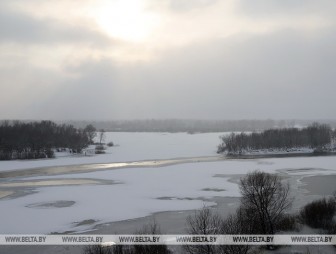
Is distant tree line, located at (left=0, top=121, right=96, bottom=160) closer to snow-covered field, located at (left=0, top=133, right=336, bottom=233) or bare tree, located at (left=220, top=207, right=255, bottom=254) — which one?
snow-covered field, located at (left=0, top=133, right=336, bottom=233)

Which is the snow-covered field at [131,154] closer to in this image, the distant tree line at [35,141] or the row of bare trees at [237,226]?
the distant tree line at [35,141]

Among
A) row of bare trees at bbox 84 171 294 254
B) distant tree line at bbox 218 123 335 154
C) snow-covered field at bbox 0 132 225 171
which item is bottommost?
row of bare trees at bbox 84 171 294 254

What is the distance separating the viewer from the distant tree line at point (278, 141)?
235ft

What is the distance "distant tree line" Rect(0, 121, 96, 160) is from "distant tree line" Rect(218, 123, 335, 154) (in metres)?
30.3

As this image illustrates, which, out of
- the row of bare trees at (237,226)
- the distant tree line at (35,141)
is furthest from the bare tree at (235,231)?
the distant tree line at (35,141)

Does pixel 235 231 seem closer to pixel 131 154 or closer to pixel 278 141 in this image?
pixel 131 154

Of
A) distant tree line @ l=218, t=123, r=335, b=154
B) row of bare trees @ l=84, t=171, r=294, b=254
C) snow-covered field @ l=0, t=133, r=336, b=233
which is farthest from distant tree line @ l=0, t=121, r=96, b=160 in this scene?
row of bare trees @ l=84, t=171, r=294, b=254

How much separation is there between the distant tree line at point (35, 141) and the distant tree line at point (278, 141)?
30331 mm

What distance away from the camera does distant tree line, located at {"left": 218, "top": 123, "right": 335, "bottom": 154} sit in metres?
71.6

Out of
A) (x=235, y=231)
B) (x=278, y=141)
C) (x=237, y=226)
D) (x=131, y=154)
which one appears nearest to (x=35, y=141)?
(x=131, y=154)

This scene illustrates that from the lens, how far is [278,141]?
74.1 m

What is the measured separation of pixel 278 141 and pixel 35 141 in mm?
47541

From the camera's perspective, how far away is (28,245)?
15570 mm

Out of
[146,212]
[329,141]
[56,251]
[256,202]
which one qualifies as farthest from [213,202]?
[329,141]
